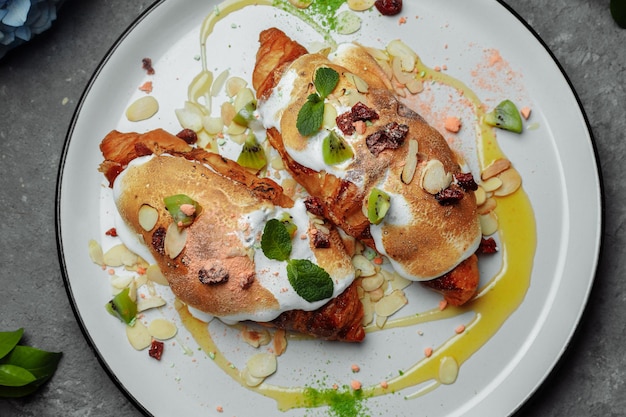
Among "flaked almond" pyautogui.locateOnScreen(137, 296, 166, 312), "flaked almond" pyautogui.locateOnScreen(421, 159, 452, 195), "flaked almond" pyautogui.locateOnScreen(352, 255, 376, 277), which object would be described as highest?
"flaked almond" pyautogui.locateOnScreen(421, 159, 452, 195)

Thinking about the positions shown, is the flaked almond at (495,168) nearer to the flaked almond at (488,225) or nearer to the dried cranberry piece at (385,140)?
the flaked almond at (488,225)

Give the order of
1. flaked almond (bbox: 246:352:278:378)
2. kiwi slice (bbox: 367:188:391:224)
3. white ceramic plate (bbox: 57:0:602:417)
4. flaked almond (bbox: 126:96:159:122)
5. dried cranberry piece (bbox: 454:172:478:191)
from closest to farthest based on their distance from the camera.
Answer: kiwi slice (bbox: 367:188:391:224) → dried cranberry piece (bbox: 454:172:478:191) → white ceramic plate (bbox: 57:0:602:417) → flaked almond (bbox: 246:352:278:378) → flaked almond (bbox: 126:96:159:122)

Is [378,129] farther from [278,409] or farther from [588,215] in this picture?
[278,409]

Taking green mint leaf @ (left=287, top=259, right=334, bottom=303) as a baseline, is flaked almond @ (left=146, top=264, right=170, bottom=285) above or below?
below

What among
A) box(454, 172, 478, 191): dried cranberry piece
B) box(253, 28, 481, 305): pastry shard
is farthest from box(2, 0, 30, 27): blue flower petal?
box(454, 172, 478, 191): dried cranberry piece

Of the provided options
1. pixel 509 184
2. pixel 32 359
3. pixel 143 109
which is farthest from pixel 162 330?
pixel 509 184

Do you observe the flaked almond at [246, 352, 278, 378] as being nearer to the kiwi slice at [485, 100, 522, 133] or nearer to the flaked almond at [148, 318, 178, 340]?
the flaked almond at [148, 318, 178, 340]

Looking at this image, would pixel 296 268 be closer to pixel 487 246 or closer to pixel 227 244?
pixel 227 244
